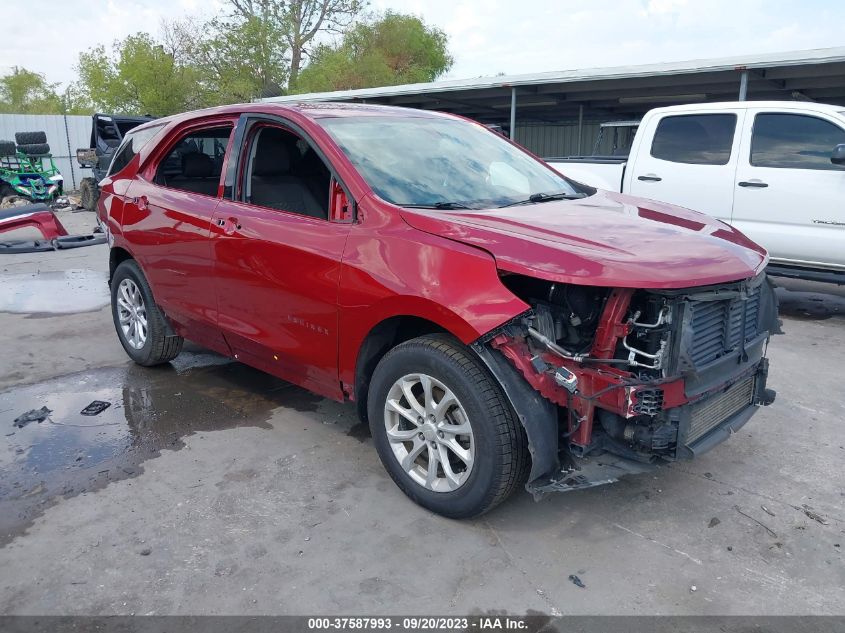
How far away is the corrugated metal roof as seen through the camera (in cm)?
971

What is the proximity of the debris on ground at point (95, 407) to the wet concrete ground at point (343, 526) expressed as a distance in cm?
5

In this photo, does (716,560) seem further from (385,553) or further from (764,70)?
(764,70)

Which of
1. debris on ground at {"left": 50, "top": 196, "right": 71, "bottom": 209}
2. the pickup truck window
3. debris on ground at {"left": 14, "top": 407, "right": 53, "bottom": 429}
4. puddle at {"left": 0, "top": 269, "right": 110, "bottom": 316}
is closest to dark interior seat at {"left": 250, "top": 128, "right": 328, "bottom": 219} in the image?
debris on ground at {"left": 14, "top": 407, "right": 53, "bottom": 429}

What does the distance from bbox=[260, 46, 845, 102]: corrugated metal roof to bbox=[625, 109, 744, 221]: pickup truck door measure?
137 inches

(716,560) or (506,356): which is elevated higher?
(506,356)

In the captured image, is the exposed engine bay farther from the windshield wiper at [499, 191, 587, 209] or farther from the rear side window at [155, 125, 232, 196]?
the rear side window at [155, 125, 232, 196]

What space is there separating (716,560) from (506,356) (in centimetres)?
126

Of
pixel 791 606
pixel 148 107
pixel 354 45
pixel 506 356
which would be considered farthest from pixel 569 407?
pixel 354 45

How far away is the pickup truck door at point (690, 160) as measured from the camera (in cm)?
715

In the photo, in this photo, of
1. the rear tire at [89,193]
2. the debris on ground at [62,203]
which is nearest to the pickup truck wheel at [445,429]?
the rear tire at [89,193]

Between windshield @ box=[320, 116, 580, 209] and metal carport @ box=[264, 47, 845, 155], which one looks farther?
metal carport @ box=[264, 47, 845, 155]

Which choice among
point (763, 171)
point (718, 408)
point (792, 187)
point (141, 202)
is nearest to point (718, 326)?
point (718, 408)

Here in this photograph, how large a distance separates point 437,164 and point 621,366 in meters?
1.66

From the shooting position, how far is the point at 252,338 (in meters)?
4.06
